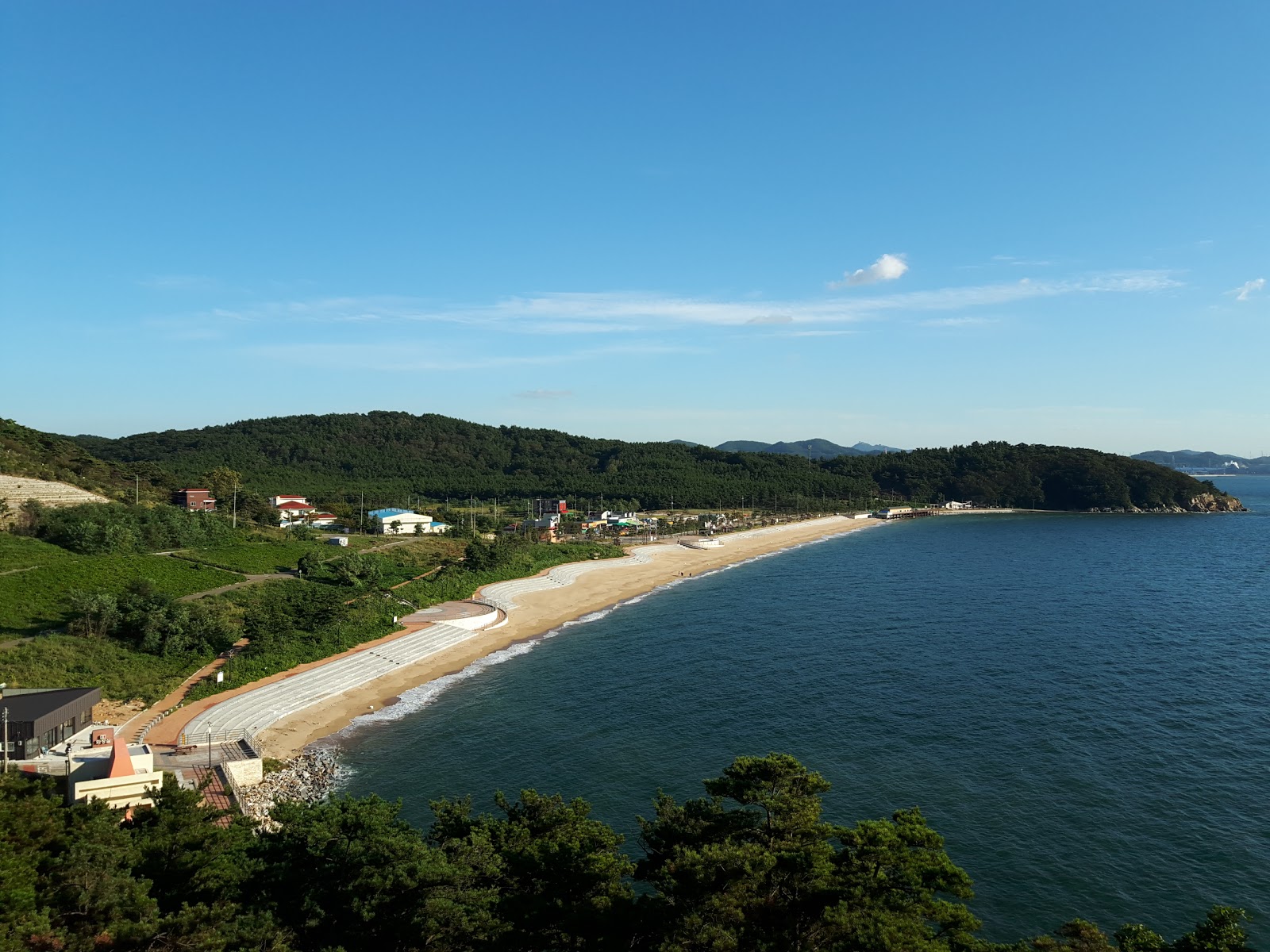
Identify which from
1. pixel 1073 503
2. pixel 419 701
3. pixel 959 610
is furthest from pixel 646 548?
pixel 1073 503

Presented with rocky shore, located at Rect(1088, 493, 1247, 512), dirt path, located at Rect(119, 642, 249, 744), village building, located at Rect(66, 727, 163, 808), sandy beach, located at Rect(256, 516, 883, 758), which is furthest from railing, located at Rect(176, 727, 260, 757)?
rocky shore, located at Rect(1088, 493, 1247, 512)

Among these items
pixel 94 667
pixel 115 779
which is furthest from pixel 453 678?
pixel 115 779

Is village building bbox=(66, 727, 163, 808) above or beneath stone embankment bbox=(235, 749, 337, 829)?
above

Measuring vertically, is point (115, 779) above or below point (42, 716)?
below

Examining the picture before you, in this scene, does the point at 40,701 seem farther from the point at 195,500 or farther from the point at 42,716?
the point at 195,500

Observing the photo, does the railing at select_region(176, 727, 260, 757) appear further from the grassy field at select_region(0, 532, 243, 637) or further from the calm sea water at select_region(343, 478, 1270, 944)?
the grassy field at select_region(0, 532, 243, 637)

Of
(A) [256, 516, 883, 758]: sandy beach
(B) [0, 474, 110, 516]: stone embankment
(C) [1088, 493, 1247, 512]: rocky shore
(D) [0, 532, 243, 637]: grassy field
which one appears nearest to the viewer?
(A) [256, 516, 883, 758]: sandy beach

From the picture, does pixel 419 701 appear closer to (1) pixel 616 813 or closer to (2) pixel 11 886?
(1) pixel 616 813
